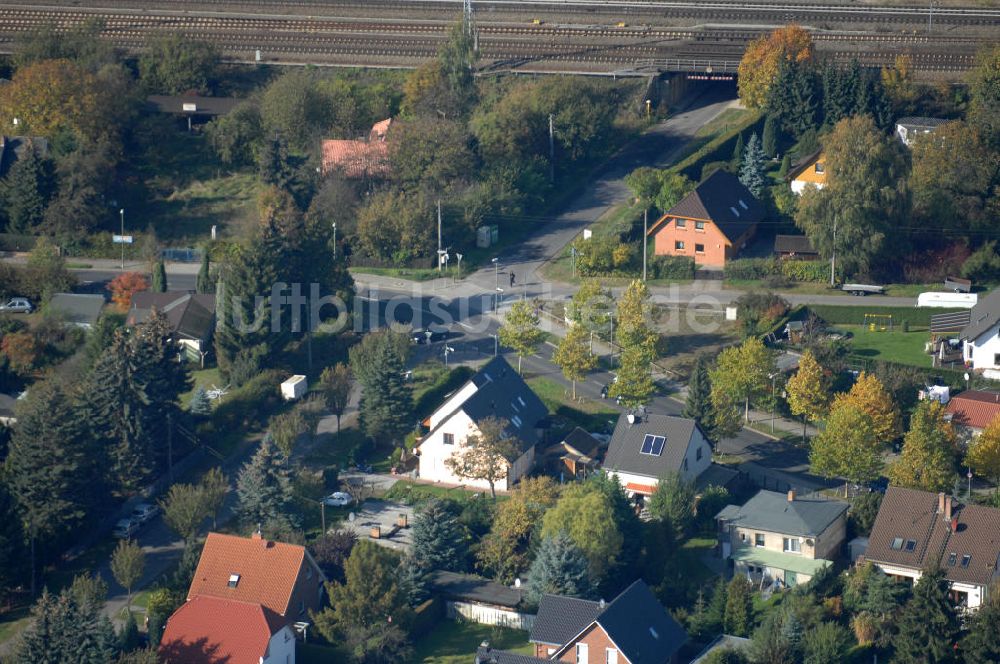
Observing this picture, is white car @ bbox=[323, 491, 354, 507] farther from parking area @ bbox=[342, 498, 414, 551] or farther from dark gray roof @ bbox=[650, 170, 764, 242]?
dark gray roof @ bbox=[650, 170, 764, 242]

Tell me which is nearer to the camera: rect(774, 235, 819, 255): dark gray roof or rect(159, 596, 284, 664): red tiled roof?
rect(159, 596, 284, 664): red tiled roof

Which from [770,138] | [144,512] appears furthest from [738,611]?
[770,138]

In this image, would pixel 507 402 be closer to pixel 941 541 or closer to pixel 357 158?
pixel 941 541

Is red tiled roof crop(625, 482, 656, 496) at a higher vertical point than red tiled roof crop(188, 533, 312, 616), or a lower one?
higher

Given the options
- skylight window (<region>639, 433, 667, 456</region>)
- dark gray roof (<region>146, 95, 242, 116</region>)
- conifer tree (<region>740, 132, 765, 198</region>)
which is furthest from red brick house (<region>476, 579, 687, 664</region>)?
dark gray roof (<region>146, 95, 242, 116</region>)

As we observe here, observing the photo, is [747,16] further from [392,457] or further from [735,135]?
[392,457]

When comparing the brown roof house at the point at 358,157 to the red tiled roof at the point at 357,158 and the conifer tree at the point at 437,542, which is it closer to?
the red tiled roof at the point at 357,158

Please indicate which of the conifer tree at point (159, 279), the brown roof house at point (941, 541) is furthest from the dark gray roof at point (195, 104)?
the brown roof house at point (941, 541)
